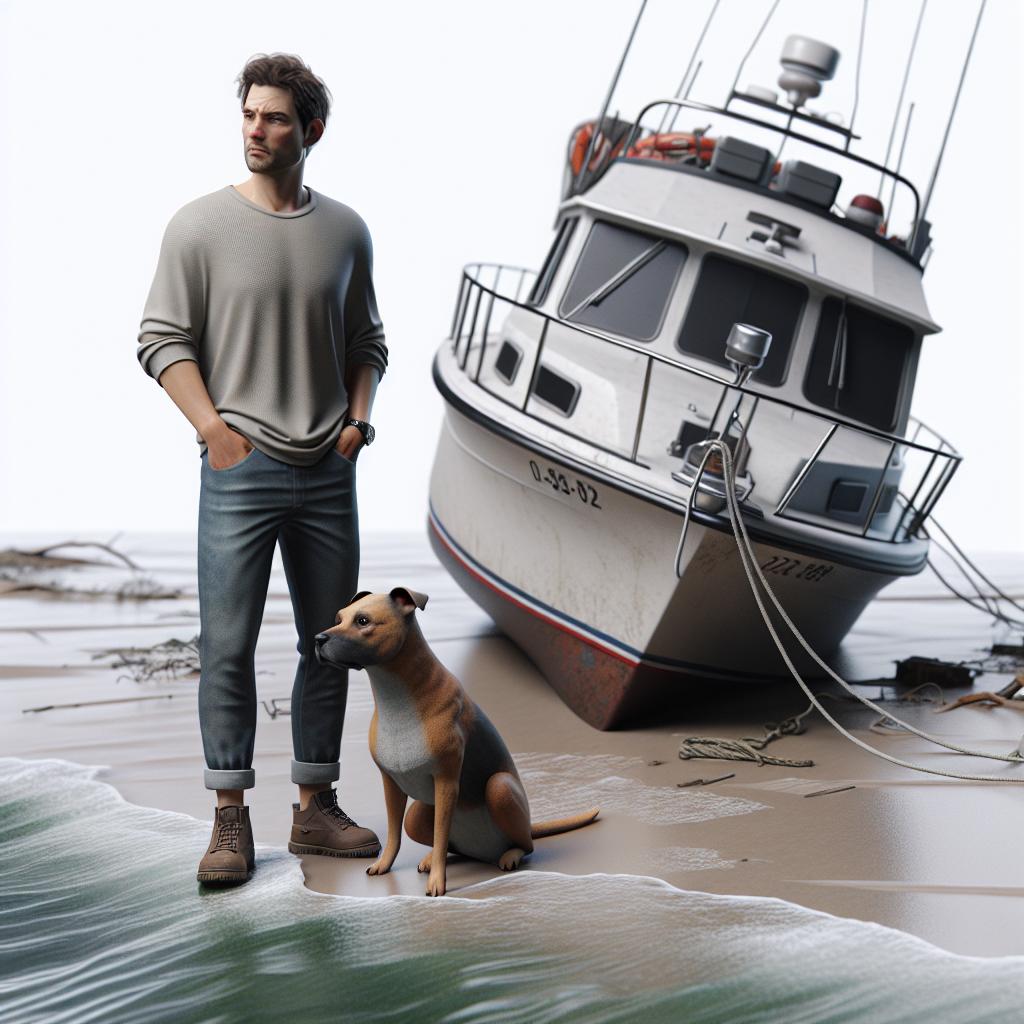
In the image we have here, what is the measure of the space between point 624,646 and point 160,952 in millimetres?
3028

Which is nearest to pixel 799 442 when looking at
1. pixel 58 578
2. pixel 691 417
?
pixel 691 417

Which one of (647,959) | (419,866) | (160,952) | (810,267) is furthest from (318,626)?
(810,267)

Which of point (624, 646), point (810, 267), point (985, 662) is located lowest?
point (985, 662)

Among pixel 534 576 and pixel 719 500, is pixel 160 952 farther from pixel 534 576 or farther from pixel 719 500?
pixel 534 576

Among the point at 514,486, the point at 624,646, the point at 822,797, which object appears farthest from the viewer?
the point at 514,486

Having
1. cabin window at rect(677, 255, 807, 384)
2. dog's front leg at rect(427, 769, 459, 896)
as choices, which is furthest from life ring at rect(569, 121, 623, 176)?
dog's front leg at rect(427, 769, 459, 896)

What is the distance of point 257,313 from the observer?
146 inches

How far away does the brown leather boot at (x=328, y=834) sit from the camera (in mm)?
4023

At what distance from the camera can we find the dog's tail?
167 inches

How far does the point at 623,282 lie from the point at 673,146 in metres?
1.38

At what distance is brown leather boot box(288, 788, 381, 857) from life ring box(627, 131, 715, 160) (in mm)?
4836

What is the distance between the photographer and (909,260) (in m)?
7.28

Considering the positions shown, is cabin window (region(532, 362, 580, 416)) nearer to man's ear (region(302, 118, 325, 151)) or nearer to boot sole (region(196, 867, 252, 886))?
man's ear (region(302, 118, 325, 151))

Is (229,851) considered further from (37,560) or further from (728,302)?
(37,560)
